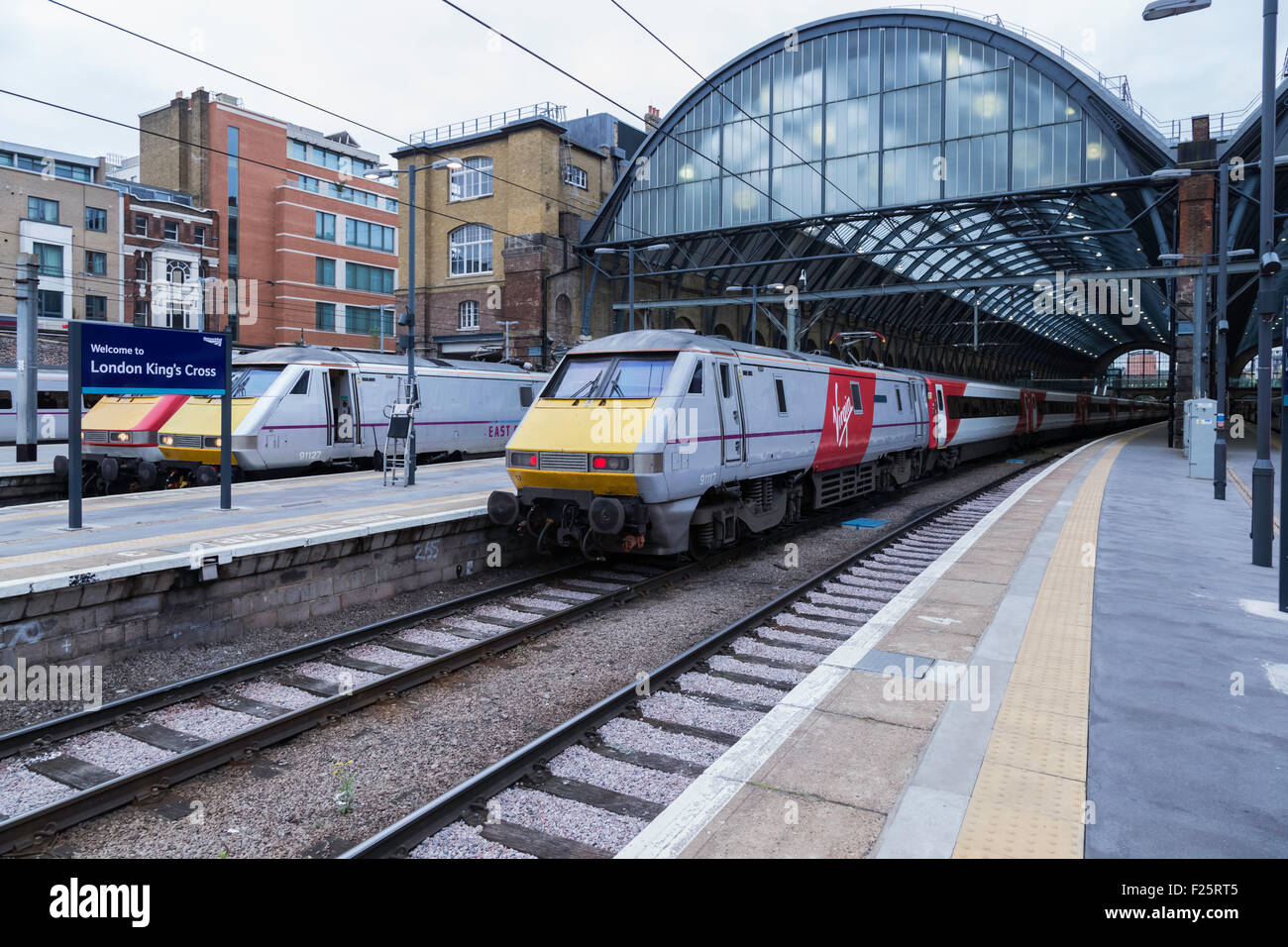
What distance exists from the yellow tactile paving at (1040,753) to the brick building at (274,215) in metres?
52.1

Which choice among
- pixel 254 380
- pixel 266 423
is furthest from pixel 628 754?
pixel 254 380

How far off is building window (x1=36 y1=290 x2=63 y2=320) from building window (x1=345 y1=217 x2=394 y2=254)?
1797 cm

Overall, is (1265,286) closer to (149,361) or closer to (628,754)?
(628,754)

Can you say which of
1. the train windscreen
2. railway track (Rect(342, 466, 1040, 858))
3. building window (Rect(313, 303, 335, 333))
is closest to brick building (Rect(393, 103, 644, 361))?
building window (Rect(313, 303, 335, 333))

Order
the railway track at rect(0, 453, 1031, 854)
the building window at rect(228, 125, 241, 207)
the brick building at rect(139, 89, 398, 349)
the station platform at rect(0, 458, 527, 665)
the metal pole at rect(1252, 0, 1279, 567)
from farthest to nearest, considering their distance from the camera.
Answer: the brick building at rect(139, 89, 398, 349), the building window at rect(228, 125, 241, 207), the metal pole at rect(1252, 0, 1279, 567), the station platform at rect(0, 458, 527, 665), the railway track at rect(0, 453, 1031, 854)

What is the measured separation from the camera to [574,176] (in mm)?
37406

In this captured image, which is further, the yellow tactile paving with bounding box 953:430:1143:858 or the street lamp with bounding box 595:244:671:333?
the street lamp with bounding box 595:244:671:333


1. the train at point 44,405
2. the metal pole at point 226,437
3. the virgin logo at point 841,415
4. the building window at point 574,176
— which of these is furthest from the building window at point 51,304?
the virgin logo at point 841,415

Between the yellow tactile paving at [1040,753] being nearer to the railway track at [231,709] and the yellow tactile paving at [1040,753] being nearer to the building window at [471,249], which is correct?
the railway track at [231,709]

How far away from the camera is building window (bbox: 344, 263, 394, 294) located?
55719 millimetres

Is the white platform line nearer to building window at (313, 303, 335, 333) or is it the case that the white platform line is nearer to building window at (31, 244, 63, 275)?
building window at (31, 244, 63, 275)

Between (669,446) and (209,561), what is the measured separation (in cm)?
481

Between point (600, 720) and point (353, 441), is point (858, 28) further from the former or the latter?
point (600, 720)

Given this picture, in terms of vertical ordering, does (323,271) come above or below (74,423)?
above
